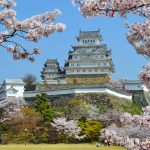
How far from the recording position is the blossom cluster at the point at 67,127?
40.0 metres

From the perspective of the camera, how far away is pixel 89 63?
235ft

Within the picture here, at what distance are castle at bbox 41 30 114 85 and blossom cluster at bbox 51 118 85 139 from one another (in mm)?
23729

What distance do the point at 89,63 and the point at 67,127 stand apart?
102 ft

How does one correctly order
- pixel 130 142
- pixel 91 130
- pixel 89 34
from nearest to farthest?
1. pixel 130 142
2. pixel 91 130
3. pixel 89 34

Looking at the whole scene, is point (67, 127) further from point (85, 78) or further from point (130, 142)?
point (130, 142)

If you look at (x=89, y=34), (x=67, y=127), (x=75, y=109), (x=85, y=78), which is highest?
(x=89, y=34)

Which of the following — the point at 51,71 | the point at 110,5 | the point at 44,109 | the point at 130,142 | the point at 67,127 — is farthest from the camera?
the point at 51,71

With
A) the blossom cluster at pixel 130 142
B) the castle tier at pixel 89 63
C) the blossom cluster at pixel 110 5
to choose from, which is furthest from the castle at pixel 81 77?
the blossom cluster at pixel 110 5

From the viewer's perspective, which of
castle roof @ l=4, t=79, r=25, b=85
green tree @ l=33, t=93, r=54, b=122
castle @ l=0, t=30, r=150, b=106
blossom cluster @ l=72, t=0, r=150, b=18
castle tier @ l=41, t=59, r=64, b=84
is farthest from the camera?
castle tier @ l=41, t=59, r=64, b=84

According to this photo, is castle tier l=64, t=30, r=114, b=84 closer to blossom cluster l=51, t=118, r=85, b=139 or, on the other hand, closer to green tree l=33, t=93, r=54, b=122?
green tree l=33, t=93, r=54, b=122

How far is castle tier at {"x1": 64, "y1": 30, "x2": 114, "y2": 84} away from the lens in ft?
228

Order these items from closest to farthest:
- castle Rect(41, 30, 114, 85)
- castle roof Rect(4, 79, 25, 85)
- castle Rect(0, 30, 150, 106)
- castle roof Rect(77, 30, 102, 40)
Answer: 1. castle Rect(0, 30, 150, 106)
2. castle roof Rect(4, 79, 25, 85)
3. castle Rect(41, 30, 114, 85)
4. castle roof Rect(77, 30, 102, 40)

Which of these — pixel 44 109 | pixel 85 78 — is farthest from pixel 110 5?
pixel 85 78

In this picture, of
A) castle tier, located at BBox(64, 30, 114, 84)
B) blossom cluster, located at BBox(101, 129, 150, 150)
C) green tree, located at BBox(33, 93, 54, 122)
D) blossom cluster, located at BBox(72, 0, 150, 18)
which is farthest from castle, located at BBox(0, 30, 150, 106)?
blossom cluster, located at BBox(72, 0, 150, 18)
